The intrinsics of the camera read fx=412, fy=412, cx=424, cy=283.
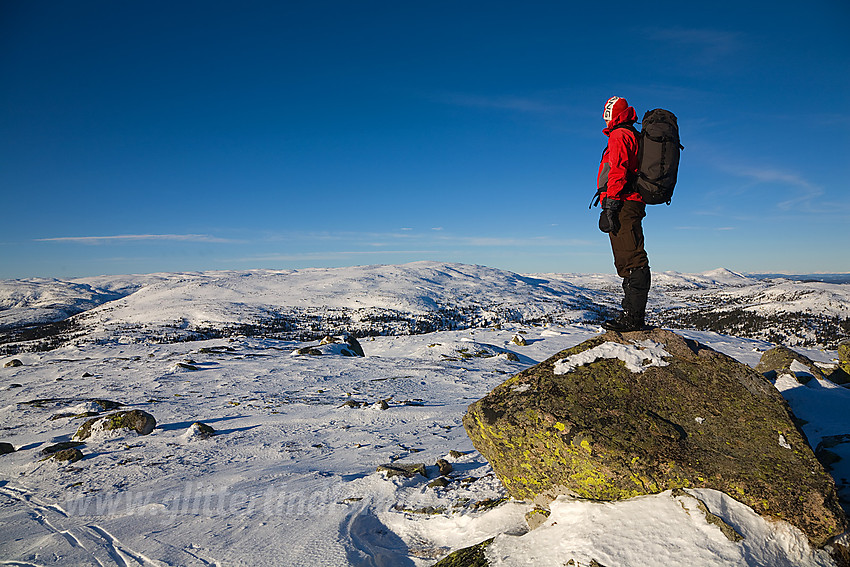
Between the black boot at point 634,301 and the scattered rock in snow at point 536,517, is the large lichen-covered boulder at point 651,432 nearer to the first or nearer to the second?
the scattered rock in snow at point 536,517

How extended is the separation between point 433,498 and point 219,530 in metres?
3.34

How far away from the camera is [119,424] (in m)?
10.8

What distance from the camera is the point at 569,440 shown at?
15.6ft

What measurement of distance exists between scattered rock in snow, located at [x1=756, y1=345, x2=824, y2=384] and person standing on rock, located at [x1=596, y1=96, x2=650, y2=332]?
5019 mm

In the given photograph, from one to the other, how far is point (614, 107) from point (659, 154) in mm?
1135

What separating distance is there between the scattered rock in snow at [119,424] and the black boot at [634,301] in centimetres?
1169

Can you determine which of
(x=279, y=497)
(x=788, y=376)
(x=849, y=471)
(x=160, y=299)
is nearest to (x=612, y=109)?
(x=849, y=471)

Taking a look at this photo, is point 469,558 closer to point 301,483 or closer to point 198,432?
point 301,483

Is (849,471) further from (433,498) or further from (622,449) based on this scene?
(433,498)

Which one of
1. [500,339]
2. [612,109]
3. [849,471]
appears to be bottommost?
[500,339]

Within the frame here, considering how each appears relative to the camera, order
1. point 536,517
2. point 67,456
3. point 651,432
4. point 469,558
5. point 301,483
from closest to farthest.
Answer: point 469,558
point 651,432
point 536,517
point 301,483
point 67,456

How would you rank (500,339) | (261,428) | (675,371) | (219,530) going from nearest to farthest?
(675,371) → (219,530) → (261,428) → (500,339)

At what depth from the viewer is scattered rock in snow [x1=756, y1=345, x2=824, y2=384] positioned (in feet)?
30.6

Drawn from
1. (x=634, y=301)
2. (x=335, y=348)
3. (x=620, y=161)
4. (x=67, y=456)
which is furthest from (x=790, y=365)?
(x=335, y=348)
